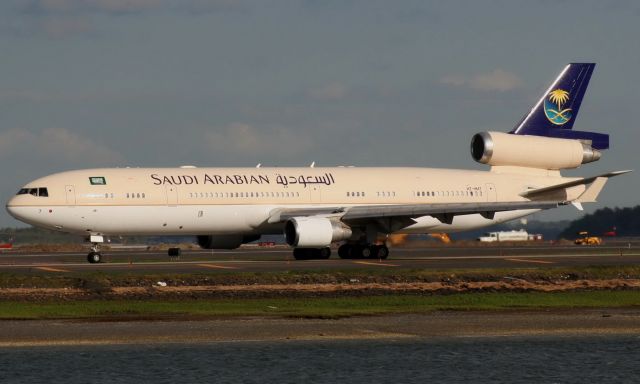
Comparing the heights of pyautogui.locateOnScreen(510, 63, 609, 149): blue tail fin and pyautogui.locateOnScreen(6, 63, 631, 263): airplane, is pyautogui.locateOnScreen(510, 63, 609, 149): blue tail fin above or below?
above

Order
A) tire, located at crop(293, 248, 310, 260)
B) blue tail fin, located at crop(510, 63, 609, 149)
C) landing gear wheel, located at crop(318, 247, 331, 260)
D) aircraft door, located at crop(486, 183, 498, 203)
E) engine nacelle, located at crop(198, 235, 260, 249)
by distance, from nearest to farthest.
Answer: tire, located at crop(293, 248, 310, 260), landing gear wheel, located at crop(318, 247, 331, 260), engine nacelle, located at crop(198, 235, 260, 249), aircraft door, located at crop(486, 183, 498, 203), blue tail fin, located at crop(510, 63, 609, 149)

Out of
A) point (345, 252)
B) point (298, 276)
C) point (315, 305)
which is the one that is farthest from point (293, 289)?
point (345, 252)

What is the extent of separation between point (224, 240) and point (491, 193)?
1518 cm

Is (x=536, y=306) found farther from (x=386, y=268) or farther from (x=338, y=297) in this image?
(x=386, y=268)

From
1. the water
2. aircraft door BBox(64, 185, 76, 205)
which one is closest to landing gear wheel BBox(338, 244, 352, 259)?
aircraft door BBox(64, 185, 76, 205)

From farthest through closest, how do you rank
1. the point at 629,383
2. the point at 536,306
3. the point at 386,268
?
the point at 386,268 < the point at 536,306 < the point at 629,383

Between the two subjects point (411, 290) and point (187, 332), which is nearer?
point (187, 332)

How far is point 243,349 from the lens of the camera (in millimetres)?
28188

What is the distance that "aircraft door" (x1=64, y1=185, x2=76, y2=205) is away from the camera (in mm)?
55188

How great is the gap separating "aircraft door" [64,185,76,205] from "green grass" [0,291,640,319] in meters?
18.5

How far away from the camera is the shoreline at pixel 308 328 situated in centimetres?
2955

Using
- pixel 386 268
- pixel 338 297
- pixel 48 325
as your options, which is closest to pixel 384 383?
pixel 48 325

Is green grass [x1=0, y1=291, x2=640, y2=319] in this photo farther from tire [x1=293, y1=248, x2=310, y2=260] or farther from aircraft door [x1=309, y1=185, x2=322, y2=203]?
aircraft door [x1=309, y1=185, x2=322, y2=203]

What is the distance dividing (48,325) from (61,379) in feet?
23.9
